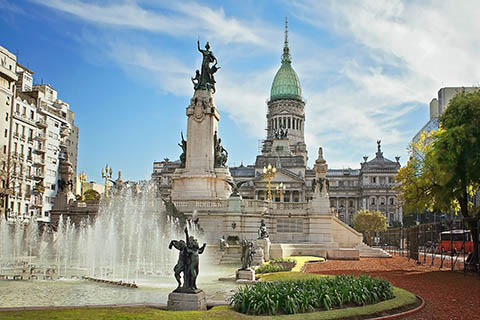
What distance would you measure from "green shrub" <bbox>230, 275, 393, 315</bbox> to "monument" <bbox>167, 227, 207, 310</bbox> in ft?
3.38

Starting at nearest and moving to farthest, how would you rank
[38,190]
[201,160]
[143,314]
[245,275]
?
[143,314]
[245,275]
[201,160]
[38,190]

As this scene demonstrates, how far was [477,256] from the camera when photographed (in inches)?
1072

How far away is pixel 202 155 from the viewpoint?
41344 mm

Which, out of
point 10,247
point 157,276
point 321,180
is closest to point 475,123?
point 321,180

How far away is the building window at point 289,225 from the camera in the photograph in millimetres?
40125

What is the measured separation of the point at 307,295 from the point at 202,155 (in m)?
28.2

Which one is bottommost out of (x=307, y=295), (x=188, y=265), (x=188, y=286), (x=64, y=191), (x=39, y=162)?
(x=307, y=295)

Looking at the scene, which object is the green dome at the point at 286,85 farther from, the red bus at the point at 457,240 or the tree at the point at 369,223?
the red bus at the point at 457,240

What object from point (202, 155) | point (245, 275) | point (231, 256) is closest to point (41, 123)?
point (202, 155)

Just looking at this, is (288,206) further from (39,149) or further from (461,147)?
(39,149)

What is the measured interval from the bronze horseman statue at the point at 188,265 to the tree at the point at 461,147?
16840 millimetres

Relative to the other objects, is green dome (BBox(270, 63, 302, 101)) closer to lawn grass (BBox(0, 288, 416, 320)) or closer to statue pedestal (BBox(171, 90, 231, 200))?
statue pedestal (BBox(171, 90, 231, 200))

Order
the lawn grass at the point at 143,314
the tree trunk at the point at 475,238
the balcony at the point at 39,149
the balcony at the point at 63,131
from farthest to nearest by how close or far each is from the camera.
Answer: the balcony at the point at 63,131
the balcony at the point at 39,149
the tree trunk at the point at 475,238
the lawn grass at the point at 143,314

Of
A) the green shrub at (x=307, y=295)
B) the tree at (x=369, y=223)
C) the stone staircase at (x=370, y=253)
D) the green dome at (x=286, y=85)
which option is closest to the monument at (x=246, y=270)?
the green shrub at (x=307, y=295)
